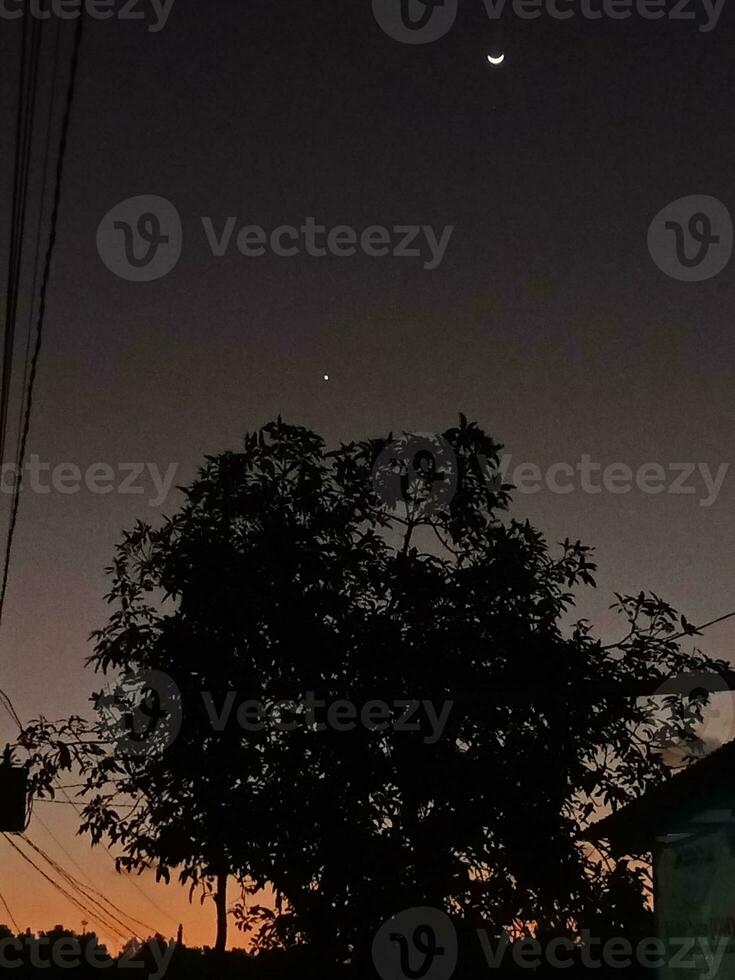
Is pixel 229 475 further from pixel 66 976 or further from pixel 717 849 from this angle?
pixel 66 976

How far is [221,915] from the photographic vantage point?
752 inches

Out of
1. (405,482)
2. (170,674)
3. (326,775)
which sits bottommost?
(326,775)

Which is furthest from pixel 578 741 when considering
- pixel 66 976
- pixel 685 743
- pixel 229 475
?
pixel 66 976

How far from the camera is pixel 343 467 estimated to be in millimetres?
16016

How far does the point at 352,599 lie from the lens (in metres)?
15.2

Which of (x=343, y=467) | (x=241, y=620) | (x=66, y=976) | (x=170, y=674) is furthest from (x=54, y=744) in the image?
(x=66, y=976)

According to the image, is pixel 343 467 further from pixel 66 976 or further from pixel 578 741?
pixel 66 976

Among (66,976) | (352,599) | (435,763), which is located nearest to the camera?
(435,763)

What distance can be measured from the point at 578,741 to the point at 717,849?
2063 mm

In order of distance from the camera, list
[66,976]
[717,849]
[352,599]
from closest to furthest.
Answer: [717,849] → [352,599] → [66,976]

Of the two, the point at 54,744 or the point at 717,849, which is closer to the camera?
the point at 717,849

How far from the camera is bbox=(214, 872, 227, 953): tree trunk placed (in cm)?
1662

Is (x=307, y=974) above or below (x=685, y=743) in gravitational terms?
below

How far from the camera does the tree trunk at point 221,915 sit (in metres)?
16.6
